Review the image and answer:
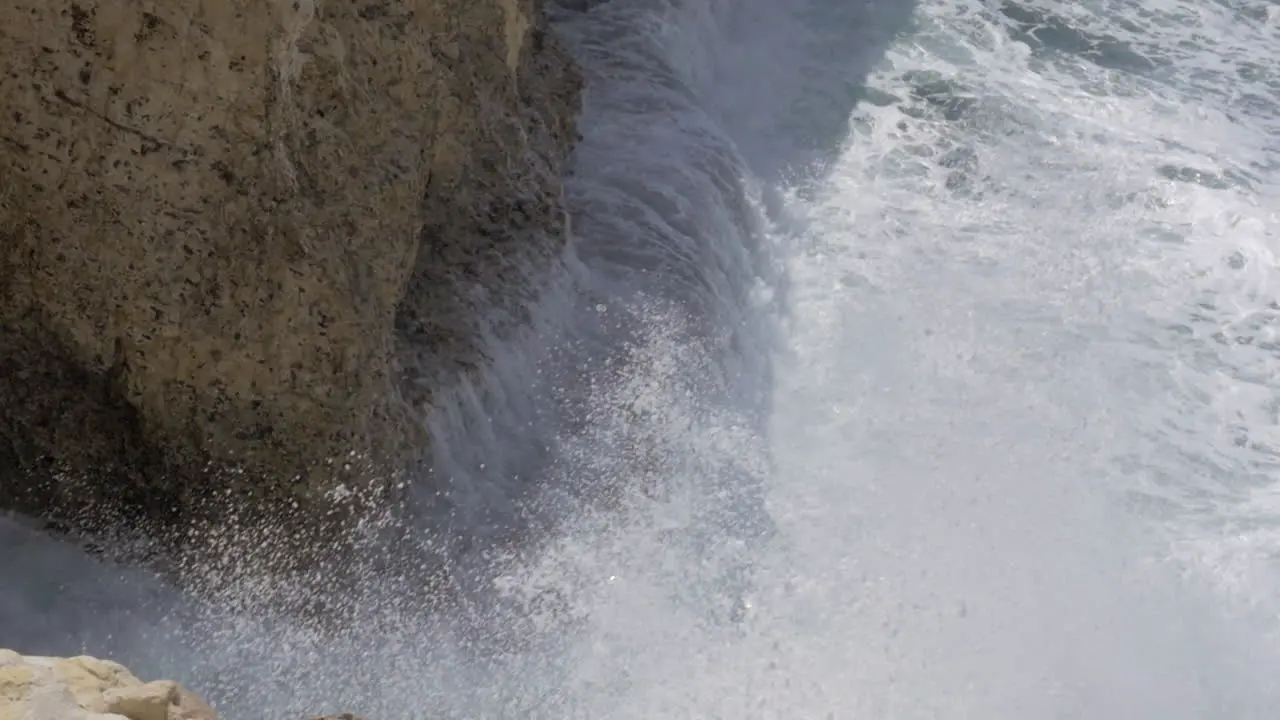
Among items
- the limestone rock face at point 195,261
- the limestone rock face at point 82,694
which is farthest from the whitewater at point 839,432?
the limestone rock face at point 82,694

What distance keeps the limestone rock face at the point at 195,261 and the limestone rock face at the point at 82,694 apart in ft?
4.72

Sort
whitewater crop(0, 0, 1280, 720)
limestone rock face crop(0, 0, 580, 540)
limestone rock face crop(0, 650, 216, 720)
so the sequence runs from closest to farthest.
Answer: limestone rock face crop(0, 650, 216, 720), limestone rock face crop(0, 0, 580, 540), whitewater crop(0, 0, 1280, 720)

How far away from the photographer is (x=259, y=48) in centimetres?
360

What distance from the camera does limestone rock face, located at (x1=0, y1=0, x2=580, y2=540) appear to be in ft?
11.7

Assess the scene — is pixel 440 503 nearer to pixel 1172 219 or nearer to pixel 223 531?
pixel 223 531

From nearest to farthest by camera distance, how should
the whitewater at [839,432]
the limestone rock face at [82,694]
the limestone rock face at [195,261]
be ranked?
1. the limestone rock face at [82,694]
2. the limestone rock face at [195,261]
3. the whitewater at [839,432]

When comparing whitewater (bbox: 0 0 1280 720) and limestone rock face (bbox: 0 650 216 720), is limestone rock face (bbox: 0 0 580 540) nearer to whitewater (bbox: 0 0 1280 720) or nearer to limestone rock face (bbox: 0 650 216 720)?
whitewater (bbox: 0 0 1280 720)

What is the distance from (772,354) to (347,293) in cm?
246

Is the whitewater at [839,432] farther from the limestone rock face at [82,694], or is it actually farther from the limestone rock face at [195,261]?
the limestone rock face at [82,694]

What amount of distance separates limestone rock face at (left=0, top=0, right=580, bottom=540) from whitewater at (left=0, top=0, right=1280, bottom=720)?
30cm

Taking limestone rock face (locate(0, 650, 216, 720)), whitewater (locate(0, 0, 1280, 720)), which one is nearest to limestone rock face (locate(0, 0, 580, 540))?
whitewater (locate(0, 0, 1280, 720))

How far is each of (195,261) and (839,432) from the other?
111 inches

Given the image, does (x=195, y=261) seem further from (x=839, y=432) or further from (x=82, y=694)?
(x=839, y=432)

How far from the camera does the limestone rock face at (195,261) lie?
3562 millimetres
